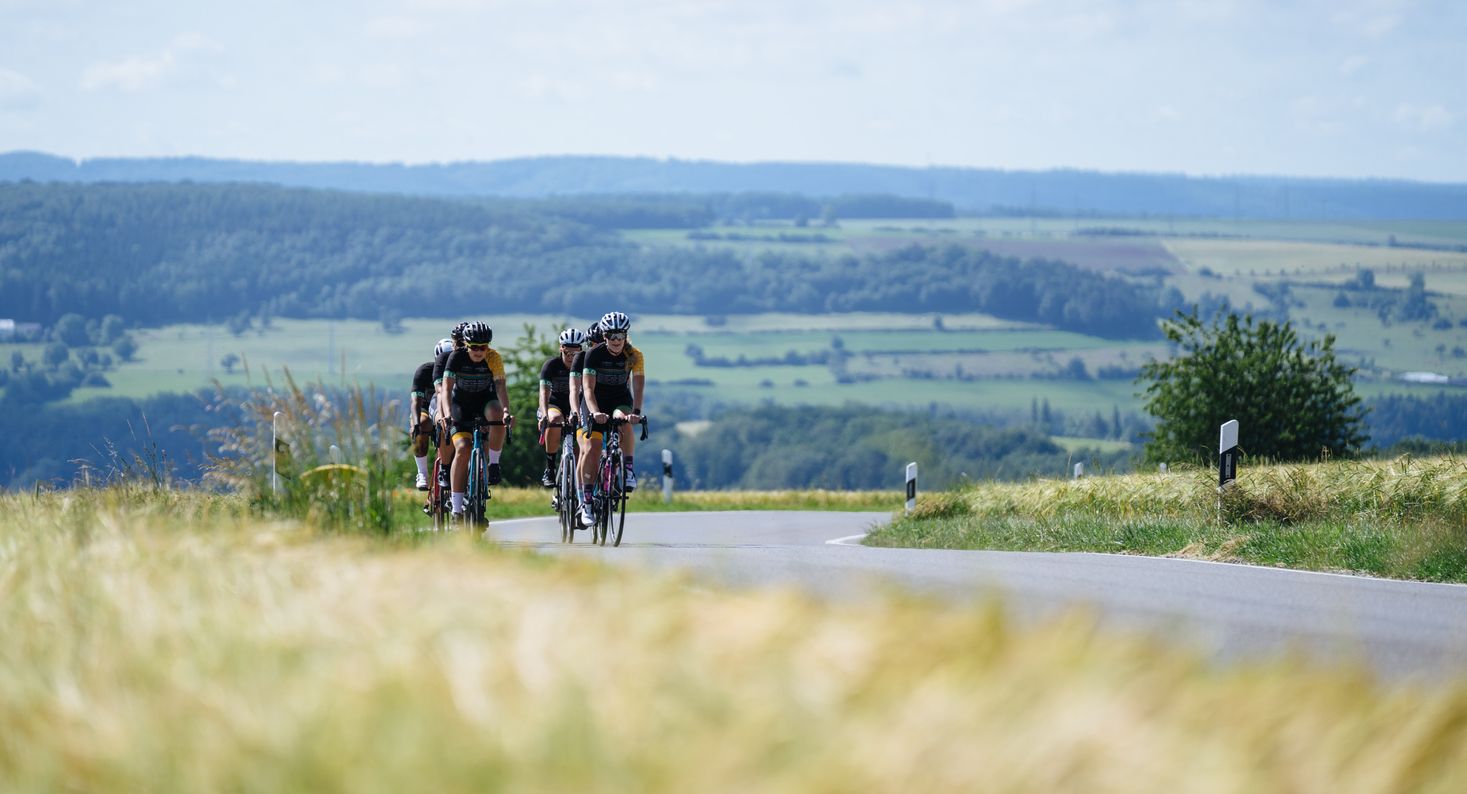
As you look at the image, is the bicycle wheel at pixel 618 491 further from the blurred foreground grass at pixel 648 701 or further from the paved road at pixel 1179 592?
the blurred foreground grass at pixel 648 701

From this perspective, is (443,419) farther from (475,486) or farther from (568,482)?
(568,482)

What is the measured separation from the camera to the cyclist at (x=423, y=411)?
1638 cm

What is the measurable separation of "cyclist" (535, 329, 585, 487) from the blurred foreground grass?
10.1 meters

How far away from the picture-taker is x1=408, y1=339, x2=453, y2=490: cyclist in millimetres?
16375

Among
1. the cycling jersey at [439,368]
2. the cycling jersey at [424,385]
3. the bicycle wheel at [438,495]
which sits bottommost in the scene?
the bicycle wheel at [438,495]

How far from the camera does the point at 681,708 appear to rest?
4320 mm

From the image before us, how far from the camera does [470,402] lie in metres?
15.6

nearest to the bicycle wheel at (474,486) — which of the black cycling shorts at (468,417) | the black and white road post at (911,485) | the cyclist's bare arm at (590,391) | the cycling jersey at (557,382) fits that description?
the black cycling shorts at (468,417)

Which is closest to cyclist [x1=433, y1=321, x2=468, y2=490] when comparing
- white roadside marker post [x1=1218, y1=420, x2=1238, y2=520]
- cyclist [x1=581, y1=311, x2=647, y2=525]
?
cyclist [x1=581, y1=311, x2=647, y2=525]

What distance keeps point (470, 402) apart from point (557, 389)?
152cm

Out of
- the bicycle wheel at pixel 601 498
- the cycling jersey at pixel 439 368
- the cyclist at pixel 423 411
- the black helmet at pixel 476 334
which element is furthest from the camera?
the cyclist at pixel 423 411

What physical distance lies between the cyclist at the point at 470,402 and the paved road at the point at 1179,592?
1.88 m

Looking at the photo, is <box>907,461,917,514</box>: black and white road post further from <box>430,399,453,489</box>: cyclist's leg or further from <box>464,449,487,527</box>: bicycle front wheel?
<box>464,449,487,527</box>: bicycle front wheel

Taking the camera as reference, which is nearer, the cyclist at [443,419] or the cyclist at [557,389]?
the cyclist at [443,419]
